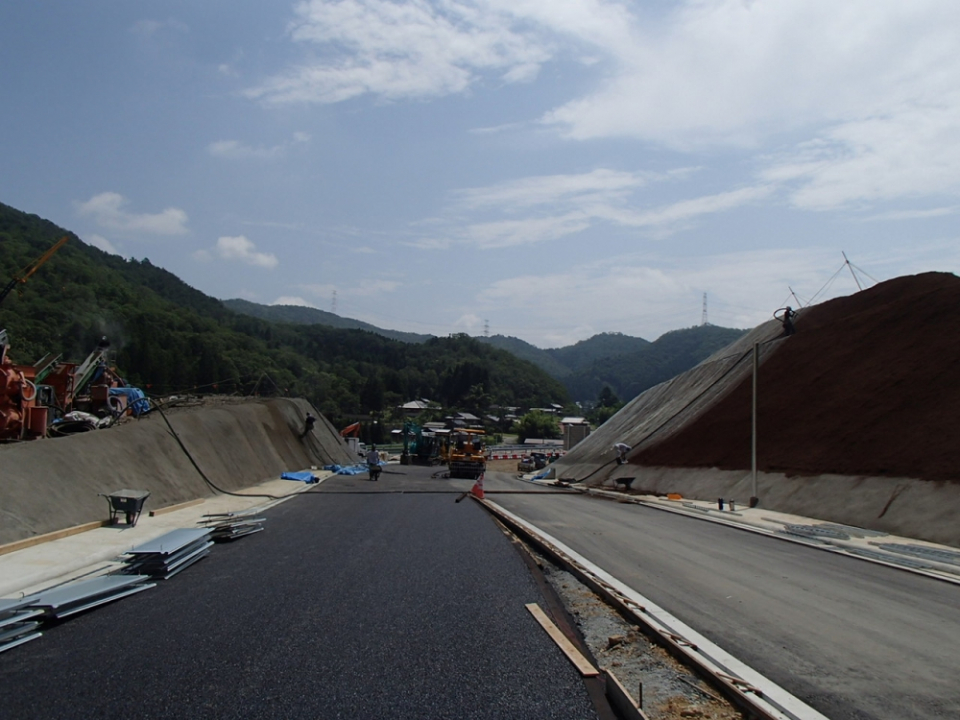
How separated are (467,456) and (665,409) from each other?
11.7 meters

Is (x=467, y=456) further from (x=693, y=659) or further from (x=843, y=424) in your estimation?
(x=693, y=659)

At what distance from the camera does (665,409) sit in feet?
139

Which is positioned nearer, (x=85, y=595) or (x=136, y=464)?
(x=85, y=595)

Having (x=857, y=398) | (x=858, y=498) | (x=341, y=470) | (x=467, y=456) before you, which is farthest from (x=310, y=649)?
(x=341, y=470)

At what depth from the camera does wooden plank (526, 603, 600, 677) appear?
20.7ft

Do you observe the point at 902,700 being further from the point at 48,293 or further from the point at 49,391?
the point at 48,293

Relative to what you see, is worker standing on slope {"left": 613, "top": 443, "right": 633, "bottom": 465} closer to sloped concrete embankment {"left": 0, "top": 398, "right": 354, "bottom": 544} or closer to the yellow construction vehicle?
the yellow construction vehicle

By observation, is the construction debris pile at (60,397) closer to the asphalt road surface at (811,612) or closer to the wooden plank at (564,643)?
the asphalt road surface at (811,612)

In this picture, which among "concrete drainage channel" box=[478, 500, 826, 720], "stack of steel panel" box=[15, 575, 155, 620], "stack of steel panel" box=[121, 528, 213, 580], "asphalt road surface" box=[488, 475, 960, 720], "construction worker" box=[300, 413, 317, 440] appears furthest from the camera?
"construction worker" box=[300, 413, 317, 440]

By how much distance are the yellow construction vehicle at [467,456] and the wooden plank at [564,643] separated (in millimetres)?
32814

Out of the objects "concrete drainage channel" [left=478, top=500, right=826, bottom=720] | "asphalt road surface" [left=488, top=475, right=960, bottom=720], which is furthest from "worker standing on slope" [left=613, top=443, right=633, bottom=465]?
"concrete drainage channel" [left=478, top=500, right=826, bottom=720]

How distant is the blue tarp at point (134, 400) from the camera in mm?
26969

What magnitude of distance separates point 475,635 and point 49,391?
Answer: 20.5 m

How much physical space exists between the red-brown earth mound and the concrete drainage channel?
1211 cm
